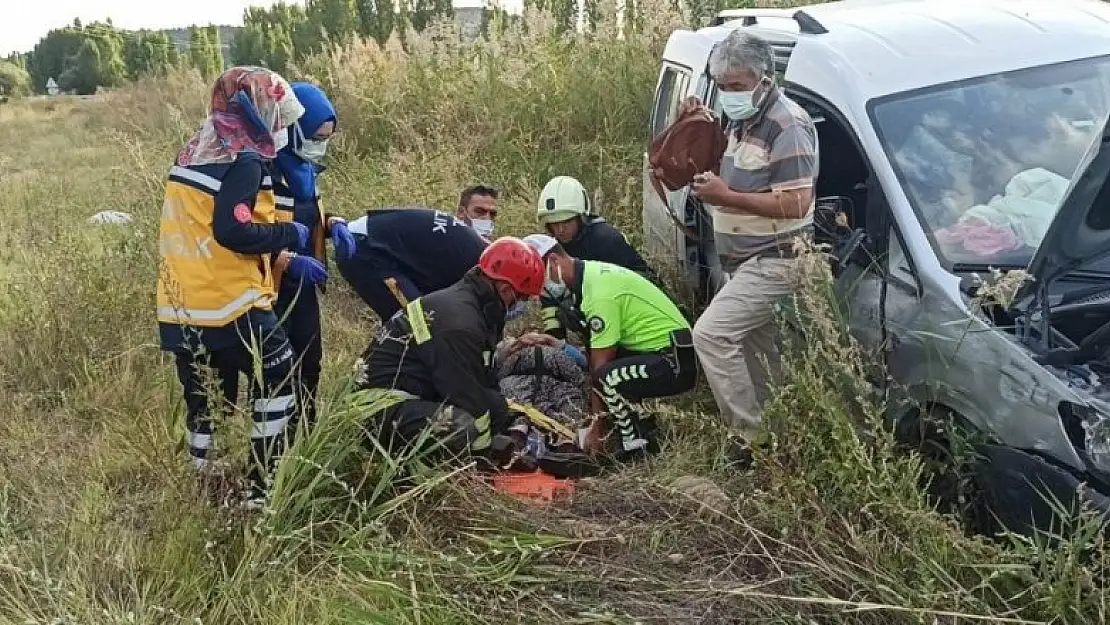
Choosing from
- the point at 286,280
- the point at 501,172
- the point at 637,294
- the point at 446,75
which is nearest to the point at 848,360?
the point at 637,294

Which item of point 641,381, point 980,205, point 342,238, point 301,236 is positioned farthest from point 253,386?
point 980,205

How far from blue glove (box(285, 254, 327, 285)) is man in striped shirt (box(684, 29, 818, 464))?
5.27 feet

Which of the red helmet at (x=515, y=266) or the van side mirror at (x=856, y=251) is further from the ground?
the van side mirror at (x=856, y=251)

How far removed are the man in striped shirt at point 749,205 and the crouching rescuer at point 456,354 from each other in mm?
804

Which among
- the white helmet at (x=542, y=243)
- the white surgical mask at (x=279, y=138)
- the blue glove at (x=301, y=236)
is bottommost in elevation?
the white helmet at (x=542, y=243)

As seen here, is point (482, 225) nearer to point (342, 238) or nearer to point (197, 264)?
point (342, 238)

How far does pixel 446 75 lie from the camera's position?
9.79 meters

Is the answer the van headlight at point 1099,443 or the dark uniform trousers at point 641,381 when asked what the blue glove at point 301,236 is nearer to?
the dark uniform trousers at point 641,381

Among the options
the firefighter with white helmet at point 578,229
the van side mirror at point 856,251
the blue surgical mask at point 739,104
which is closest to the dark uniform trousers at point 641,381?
the firefighter with white helmet at point 578,229

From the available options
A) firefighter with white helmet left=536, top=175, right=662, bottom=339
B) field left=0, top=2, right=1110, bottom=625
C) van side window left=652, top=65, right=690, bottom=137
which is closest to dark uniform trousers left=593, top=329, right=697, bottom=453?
field left=0, top=2, right=1110, bottom=625

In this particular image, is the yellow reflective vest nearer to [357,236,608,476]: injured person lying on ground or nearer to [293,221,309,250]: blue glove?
[293,221,309,250]: blue glove

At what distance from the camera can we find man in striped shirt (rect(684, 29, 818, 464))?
12.4 ft

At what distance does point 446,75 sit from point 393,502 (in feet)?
23.5

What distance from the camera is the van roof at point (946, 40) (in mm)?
3855
